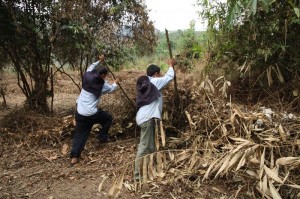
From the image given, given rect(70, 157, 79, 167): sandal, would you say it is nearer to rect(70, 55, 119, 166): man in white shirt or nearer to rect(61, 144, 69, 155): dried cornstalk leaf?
rect(70, 55, 119, 166): man in white shirt

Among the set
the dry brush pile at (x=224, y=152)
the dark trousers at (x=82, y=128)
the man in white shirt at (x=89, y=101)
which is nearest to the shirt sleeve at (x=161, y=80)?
the dry brush pile at (x=224, y=152)

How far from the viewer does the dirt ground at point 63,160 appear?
453 centimetres

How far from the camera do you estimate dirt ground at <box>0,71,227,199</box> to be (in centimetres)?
453

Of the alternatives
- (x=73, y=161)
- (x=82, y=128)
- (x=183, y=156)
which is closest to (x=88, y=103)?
(x=82, y=128)

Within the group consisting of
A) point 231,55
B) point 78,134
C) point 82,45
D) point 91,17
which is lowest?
point 78,134

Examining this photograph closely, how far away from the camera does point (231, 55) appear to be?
6.12m

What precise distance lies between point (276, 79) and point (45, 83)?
4.51 meters

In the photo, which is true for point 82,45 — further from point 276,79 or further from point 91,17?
point 276,79

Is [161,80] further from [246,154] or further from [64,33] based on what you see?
[64,33]

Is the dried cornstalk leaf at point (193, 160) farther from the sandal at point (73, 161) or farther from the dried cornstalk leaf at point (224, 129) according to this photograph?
the sandal at point (73, 161)

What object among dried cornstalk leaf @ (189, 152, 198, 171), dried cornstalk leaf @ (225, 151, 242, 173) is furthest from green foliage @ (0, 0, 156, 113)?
dried cornstalk leaf @ (225, 151, 242, 173)

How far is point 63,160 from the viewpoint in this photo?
5.78m

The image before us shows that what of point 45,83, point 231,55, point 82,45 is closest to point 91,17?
point 82,45

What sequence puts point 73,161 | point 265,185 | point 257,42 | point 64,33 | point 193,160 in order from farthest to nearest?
point 64,33
point 73,161
point 257,42
point 193,160
point 265,185
